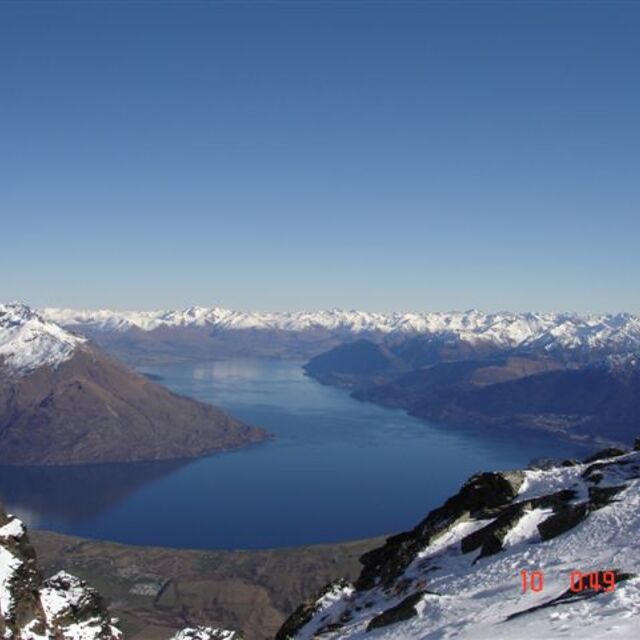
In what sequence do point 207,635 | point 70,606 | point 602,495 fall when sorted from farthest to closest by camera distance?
1. point 207,635
2. point 70,606
3. point 602,495

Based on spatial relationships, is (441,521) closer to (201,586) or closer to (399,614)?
(399,614)

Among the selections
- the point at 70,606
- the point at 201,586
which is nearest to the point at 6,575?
the point at 70,606

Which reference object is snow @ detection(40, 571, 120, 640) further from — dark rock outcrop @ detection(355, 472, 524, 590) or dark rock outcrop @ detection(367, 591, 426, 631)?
dark rock outcrop @ detection(367, 591, 426, 631)

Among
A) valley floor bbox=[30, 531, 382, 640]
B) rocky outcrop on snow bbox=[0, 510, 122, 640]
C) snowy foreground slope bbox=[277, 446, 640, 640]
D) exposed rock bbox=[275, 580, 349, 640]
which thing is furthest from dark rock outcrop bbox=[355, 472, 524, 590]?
valley floor bbox=[30, 531, 382, 640]

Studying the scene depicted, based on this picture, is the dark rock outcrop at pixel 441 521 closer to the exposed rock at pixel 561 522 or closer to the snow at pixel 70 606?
the exposed rock at pixel 561 522

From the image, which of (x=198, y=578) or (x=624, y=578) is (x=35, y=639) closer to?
(x=624, y=578)

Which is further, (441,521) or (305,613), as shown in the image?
(441,521)

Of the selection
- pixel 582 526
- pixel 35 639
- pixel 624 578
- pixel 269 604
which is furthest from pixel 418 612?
pixel 269 604
